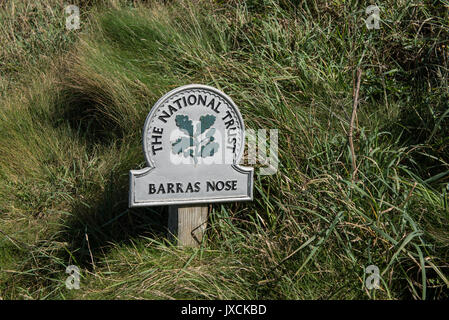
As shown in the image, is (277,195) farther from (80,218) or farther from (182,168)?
(80,218)

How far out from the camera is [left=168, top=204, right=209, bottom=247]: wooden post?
2801mm

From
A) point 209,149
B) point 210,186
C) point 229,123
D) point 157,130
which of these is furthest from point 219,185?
point 157,130

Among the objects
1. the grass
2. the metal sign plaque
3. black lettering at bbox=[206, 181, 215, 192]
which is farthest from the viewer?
black lettering at bbox=[206, 181, 215, 192]

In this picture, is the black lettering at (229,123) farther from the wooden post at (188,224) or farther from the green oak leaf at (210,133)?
the wooden post at (188,224)

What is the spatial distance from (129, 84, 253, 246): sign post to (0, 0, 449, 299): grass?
164 millimetres

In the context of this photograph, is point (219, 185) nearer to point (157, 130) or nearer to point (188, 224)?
point (188, 224)

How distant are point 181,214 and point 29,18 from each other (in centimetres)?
380

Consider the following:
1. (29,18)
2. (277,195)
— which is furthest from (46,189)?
(29,18)

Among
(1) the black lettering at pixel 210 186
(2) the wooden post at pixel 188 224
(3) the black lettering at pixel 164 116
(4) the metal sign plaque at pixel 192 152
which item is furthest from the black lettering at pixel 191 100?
(2) the wooden post at pixel 188 224

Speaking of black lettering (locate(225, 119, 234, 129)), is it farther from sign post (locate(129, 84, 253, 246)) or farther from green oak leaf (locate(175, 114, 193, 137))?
green oak leaf (locate(175, 114, 193, 137))

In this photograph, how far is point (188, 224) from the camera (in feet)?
9.27

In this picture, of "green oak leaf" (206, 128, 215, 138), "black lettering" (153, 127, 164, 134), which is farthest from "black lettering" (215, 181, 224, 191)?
"black lettering" (153, 127, 164, 134)

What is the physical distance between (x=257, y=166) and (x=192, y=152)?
0.49m

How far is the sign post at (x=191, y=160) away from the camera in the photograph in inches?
104
